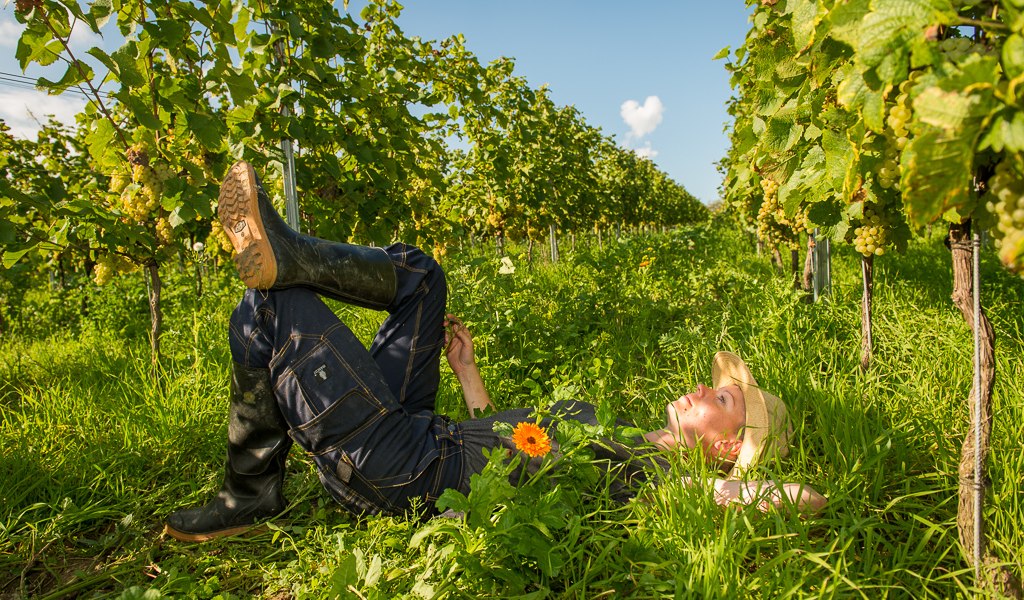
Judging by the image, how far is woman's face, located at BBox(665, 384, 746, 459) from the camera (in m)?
1.87

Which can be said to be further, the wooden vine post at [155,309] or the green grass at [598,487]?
the wooden vine post at [155,309]

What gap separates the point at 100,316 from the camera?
5.11 meters

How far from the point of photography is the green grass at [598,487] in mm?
1409

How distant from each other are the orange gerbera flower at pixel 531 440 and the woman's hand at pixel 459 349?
2.33 ft

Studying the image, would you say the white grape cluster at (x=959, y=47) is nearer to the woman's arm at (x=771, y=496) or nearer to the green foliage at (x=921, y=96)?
the green foliage at (x=921, y=96)

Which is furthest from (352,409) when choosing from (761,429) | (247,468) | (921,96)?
(921,96)

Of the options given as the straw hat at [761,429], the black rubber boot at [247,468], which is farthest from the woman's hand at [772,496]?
the black rubber boot at [247,468]

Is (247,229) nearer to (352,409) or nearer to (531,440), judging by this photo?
(352,409)

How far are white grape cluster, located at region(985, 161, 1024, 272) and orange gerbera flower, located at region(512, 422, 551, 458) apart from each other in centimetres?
111

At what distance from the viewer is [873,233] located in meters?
2.18

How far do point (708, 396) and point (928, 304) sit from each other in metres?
2.64

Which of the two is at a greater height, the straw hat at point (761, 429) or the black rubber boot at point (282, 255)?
the black rubber boot at point (282, 255)

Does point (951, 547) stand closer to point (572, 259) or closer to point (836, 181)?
point (836, 181)

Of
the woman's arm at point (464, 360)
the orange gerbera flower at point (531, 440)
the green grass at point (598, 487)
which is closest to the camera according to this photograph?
the green grass at point (598, 487)
